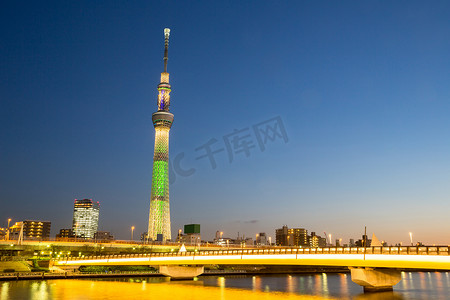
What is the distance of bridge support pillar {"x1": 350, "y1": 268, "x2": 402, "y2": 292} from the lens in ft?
210

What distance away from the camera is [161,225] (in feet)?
583

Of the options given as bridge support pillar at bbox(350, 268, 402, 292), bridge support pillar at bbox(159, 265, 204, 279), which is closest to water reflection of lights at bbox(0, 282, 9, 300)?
bridge support pillar at bbox(159, 265, 204, 279)

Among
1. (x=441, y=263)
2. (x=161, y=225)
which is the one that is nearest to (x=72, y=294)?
(x=441, y=263)

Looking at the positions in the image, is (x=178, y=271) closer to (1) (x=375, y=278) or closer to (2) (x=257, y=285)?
(2) (x=257, y=285)

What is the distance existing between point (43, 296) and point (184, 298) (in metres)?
18.6

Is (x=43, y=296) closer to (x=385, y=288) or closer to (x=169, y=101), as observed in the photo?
(x=385, y=288)

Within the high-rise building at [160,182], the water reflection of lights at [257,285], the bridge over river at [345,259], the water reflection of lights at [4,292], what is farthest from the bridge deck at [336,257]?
the high-rise building at [160,182]

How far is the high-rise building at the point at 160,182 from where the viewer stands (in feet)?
582

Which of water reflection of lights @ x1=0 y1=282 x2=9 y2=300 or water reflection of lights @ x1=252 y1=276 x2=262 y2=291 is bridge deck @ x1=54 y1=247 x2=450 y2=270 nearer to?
water reflection of lights @ x1=252 y1=276 x2=262 y2=291

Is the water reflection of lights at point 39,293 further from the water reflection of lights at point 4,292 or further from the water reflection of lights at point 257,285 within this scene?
the water reflection of lights at point 257,285

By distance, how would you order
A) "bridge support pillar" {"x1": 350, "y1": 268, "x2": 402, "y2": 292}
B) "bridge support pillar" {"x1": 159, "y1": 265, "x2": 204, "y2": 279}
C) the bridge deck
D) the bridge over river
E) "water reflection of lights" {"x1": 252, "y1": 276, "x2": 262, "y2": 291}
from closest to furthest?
the bridge deck → the bridge over river → "bridge support pillar" {"x1": 350, "y1": 268, "x2": 402, "y2": 292} → "water reflection of lights" {"x1": 252, "y1": 276, "x2": 262, "y2": 291} → "bridge support pillar" {"x1": 159, "y1": 265, "x2": 204, "y2": 279}

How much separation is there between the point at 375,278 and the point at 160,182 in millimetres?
127198

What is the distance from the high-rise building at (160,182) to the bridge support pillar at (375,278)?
118 metres

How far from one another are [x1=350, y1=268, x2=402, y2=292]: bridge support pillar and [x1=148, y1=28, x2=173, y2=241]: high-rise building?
117829 millimetres
